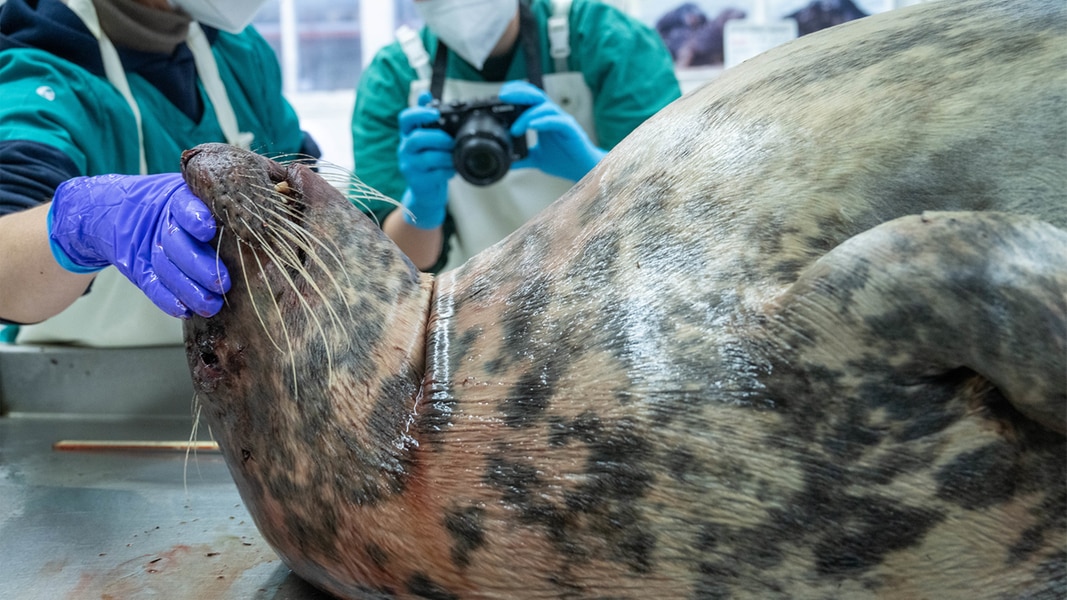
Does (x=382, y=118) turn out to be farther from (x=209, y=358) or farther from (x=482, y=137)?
(x=209, y=358)

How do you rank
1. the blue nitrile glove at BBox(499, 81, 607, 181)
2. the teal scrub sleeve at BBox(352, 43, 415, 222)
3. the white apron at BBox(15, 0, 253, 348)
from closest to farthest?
the blue nitrile glove at BBox(499, 81, 607, 181), the white apron at BBox(15, 0, 253, 348), the teal scrub sleeve at BBox(352, 43, 415, 222)

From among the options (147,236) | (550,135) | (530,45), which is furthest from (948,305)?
(530,45)

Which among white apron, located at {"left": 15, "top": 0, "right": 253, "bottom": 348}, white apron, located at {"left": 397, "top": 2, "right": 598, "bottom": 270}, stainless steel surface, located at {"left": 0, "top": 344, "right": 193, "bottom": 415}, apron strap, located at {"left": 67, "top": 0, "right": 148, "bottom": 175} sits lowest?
stainless steel surface, located at {"left": 0, "top": 344, "right": 193, "bottom": 415}

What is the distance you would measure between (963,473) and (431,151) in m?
2.03

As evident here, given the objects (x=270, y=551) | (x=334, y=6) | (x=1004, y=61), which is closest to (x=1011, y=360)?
(x=1004, y=61)

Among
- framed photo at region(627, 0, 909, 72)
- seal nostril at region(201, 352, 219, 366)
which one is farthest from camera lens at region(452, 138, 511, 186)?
framed photo at region(627, 0, 909, 72)

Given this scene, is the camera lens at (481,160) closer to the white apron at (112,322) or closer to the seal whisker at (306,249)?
the white apron at (112,322)

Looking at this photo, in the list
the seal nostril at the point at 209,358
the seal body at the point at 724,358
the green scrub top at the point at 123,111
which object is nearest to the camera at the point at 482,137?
the green scrub top at the point at 123,111

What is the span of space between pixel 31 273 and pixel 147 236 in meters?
0.56

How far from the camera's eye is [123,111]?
98.8 inches

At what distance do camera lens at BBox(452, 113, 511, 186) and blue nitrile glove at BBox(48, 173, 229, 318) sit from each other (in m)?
1.01

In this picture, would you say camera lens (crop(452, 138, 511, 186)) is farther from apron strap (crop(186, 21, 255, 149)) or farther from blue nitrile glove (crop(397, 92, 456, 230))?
apron strap (crop(186, 21, 255, 149))

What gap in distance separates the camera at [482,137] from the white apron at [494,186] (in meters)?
0.67

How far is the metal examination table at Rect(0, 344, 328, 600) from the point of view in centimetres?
143
